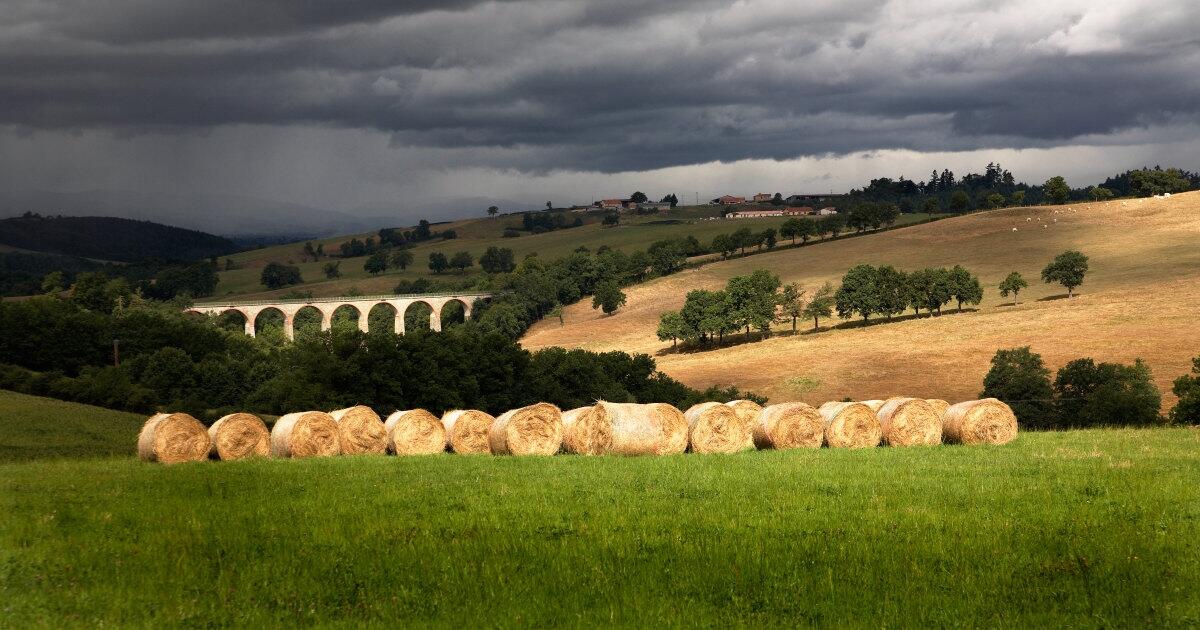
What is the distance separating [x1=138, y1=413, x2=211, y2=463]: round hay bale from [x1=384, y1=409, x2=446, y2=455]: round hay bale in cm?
506

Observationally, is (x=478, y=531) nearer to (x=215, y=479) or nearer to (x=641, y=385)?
(x=215, y=479)

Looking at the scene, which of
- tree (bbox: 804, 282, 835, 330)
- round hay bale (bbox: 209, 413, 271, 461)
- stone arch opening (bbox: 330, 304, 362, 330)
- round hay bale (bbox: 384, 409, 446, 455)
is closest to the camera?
round hay bale (bbox: 384, 409, 446, 455)

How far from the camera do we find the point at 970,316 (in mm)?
101750

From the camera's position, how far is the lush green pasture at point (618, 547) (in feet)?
39.7

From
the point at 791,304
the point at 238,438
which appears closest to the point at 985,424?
the point at 238,438

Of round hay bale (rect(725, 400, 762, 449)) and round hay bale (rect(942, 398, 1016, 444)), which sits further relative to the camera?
round hay bale (rect(725, 400, 762, 449))

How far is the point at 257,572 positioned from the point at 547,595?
3661 mm


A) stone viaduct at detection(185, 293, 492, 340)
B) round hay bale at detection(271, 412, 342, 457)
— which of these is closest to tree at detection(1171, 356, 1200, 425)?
round hay bale at detection(271, 412, 342, 457)

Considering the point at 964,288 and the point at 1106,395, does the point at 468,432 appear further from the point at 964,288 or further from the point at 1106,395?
the point at 964,288

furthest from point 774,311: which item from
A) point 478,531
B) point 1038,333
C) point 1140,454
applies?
point 478,531

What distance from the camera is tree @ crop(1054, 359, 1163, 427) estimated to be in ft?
184

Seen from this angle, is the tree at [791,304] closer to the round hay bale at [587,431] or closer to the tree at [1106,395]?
the tree at [1106,395]

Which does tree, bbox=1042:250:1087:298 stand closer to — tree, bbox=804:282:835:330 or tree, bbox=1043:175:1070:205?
tree, bbox=804:282:835:330

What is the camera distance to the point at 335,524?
52.2 feet
